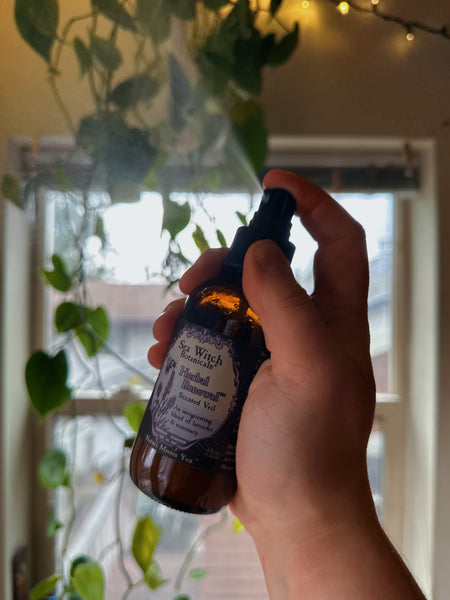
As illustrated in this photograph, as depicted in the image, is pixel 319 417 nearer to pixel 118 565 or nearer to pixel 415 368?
pixel 415 368

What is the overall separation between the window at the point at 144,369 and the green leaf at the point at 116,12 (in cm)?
18

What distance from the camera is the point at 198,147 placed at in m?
0.64

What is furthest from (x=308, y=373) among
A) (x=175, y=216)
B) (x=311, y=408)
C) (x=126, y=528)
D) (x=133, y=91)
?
(x=126, y=528)

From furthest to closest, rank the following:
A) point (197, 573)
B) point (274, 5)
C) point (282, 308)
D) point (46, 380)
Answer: point (197, 573)
point (46, 380)
point (274, 5)
point (282, 308)

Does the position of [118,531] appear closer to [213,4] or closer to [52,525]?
[52,525]

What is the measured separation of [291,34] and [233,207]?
190 mm

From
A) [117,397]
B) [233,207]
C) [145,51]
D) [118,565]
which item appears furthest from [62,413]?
[145,51]

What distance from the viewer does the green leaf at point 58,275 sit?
67 cm

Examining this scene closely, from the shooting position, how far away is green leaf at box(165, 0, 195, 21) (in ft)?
1.91

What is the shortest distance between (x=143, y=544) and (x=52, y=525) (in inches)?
5.4

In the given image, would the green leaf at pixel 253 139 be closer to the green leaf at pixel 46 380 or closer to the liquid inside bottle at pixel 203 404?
the liquid inside bottle at pixel 203 404

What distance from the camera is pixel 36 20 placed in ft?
1.82

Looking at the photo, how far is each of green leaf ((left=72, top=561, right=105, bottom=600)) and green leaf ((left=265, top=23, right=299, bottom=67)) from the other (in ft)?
2.16

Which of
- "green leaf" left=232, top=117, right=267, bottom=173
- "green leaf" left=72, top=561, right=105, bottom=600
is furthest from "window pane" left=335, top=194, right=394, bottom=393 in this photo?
"green leaf" left=72, top=561, right=105, bottom=600
